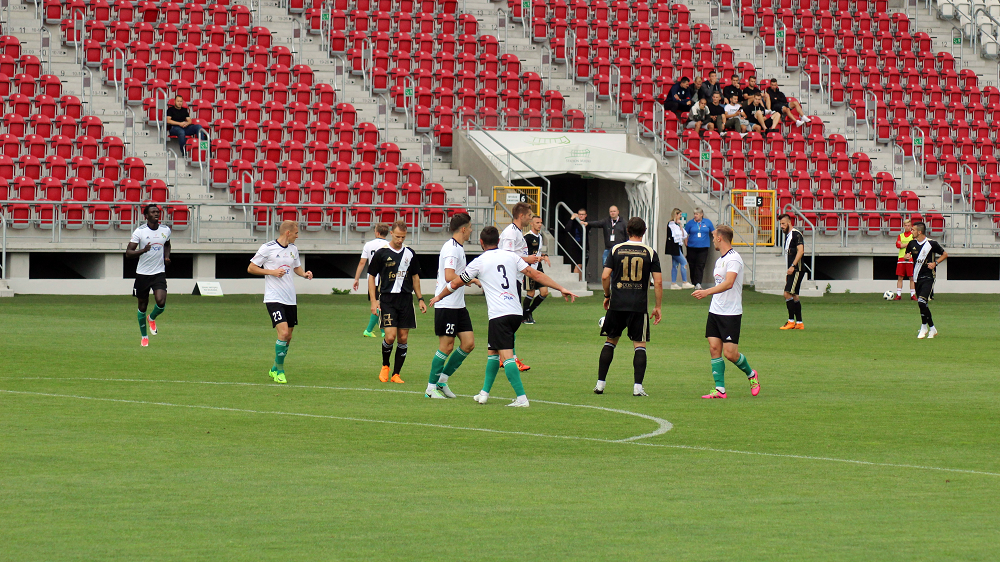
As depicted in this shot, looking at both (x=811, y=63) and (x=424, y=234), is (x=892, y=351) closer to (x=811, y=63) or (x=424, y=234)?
(x=424, y=234)

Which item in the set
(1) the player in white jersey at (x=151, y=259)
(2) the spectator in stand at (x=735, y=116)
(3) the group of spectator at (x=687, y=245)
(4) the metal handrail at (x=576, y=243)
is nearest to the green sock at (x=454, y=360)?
(1) the player in white jersey at (x=151, y=259)

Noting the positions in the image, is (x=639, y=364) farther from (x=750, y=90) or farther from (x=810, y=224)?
(x=750, y=90)

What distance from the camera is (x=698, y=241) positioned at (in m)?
33.3

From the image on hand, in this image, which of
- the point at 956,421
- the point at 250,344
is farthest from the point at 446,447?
the point at 250,344

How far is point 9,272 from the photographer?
28.7 meters

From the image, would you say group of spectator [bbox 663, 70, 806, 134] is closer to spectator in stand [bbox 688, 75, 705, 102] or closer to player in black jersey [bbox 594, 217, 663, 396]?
spectator in stand [bbox 688, 75, 705, 102]

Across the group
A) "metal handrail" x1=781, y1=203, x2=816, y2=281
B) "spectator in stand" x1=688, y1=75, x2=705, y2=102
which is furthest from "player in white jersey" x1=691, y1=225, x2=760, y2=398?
"spectator in stand" x1=688, y1=75, x2=705, y2=102

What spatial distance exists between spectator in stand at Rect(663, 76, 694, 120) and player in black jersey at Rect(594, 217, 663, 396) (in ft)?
81.7

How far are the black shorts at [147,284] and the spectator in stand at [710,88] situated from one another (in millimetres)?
21585

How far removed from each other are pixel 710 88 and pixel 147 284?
22.2m

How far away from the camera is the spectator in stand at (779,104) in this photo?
3838cm

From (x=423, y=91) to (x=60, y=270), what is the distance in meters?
11.1

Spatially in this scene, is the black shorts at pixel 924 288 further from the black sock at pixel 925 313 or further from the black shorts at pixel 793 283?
the black shorts at pixel 793 283

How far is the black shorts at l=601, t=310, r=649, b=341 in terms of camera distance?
43.1ft
